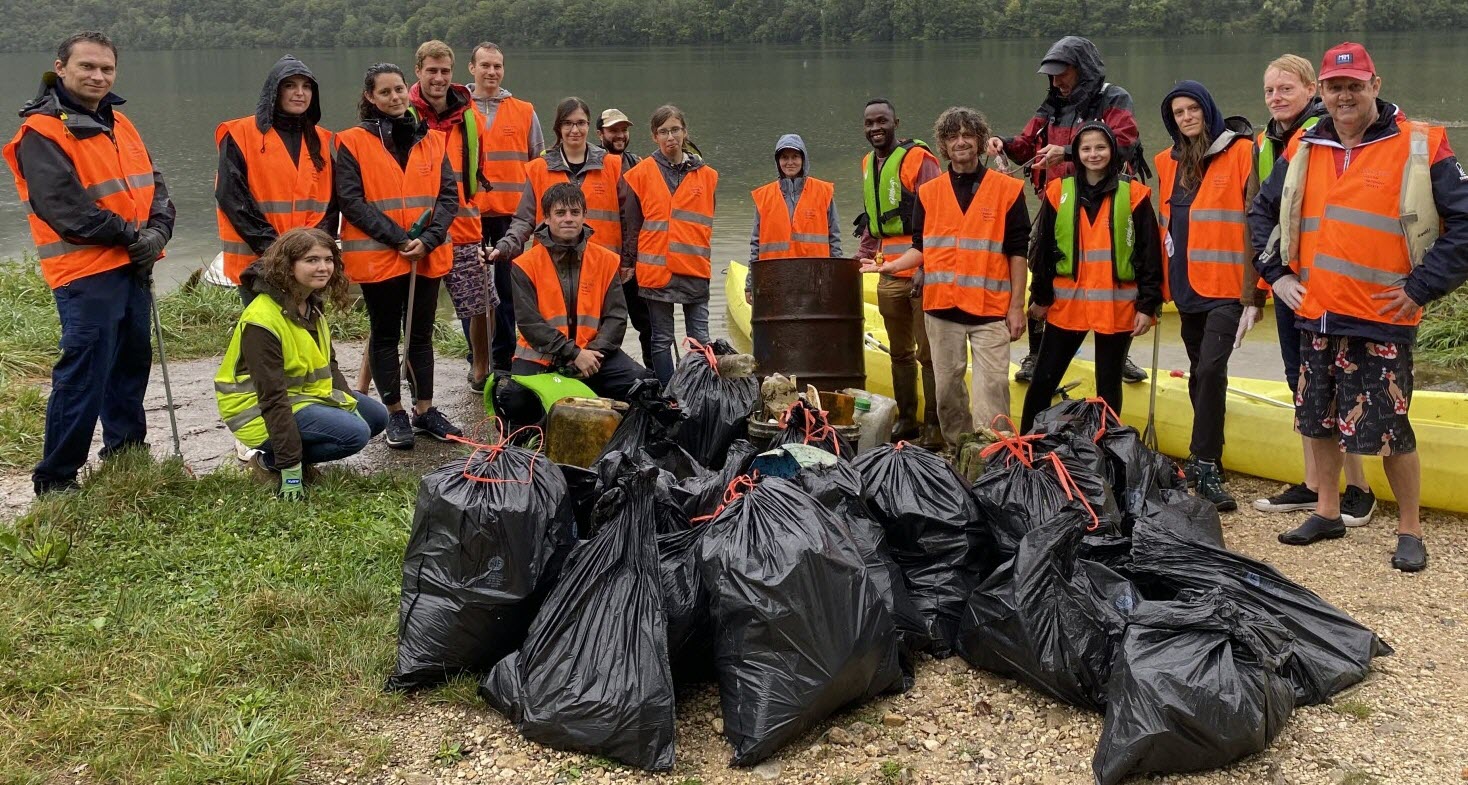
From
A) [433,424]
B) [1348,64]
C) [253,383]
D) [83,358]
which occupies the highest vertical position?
[1348,64]

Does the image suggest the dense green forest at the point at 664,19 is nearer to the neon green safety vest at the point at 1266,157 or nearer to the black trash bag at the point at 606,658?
the neon green safety vest at the point at 1266,157

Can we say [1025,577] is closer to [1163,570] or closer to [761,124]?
[1163,570]

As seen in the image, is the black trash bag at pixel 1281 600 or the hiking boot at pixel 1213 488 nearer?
the black trash bag at pixel 1281 600

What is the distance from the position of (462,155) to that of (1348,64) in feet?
14.6

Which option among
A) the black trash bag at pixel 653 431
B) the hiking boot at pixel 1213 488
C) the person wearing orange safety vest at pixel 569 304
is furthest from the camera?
the person wearing orange safety vest at pixel 569 304

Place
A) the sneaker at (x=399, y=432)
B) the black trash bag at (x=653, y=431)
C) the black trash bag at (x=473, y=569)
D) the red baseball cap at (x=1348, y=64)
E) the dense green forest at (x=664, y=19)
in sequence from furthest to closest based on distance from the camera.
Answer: the dense green forest at (x=664, y=19)
the sneaker at (x=399, y=432)
the black trash bag at (x=653, y=431)
the red baseball cap at (x=1348, y=64)
the black trash bag at (x=473, y=569)

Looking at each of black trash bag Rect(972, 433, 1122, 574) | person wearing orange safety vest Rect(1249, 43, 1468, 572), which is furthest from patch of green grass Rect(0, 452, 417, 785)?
person wearing orange safety vest Rect(1249, 43, 1468, 572)

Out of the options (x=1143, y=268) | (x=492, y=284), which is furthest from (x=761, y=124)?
(x=1143, y=268)

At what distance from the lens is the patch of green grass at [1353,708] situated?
11.8 ft

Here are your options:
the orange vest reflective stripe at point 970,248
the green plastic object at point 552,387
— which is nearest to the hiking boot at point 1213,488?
the orange vest reflective stripe at point 970,248

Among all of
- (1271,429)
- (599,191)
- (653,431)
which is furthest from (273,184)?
(1271,429)

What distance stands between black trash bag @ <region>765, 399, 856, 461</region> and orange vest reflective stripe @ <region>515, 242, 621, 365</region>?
1.57m

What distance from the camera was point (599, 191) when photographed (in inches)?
271

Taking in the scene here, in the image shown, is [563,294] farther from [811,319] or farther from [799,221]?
[799,221]
